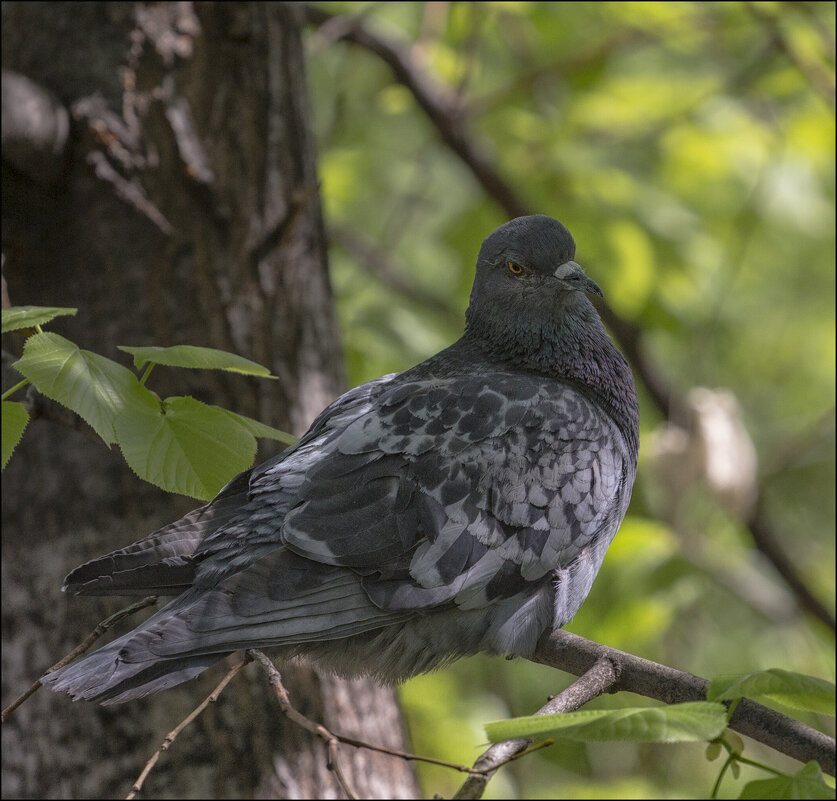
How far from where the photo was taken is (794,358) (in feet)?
26.2

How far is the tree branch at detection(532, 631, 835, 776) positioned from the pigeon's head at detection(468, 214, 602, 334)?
1.11 meters

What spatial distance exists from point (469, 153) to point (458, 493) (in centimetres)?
308

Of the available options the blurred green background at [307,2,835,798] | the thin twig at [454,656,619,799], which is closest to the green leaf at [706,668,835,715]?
the thin twig at [454,656,619,799]

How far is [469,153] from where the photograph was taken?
5.22 m

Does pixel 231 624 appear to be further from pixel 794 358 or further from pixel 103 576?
pixel 794 358

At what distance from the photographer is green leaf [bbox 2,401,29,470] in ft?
6.67

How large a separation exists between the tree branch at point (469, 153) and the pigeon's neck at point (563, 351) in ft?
5.81

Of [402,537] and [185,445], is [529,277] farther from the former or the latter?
[185,445]

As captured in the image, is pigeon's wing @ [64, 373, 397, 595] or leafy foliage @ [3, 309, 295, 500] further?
pigeon's wing @ [64, 373, 397, 595]

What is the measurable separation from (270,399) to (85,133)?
124 centimetres

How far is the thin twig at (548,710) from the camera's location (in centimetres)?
175

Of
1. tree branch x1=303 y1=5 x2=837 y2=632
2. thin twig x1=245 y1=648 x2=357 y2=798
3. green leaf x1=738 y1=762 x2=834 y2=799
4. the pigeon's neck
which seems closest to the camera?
green leaf x1=738 y1=762 x2=834 y2=799

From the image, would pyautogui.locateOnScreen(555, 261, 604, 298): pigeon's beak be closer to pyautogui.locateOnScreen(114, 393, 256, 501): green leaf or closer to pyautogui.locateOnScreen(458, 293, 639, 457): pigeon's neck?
pyautogui.locateOnScreen(458, 293, 639, 457): pigeon's neck

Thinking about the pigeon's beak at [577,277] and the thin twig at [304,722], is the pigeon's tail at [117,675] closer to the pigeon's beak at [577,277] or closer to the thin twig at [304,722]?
the thin twig at [304,722]
